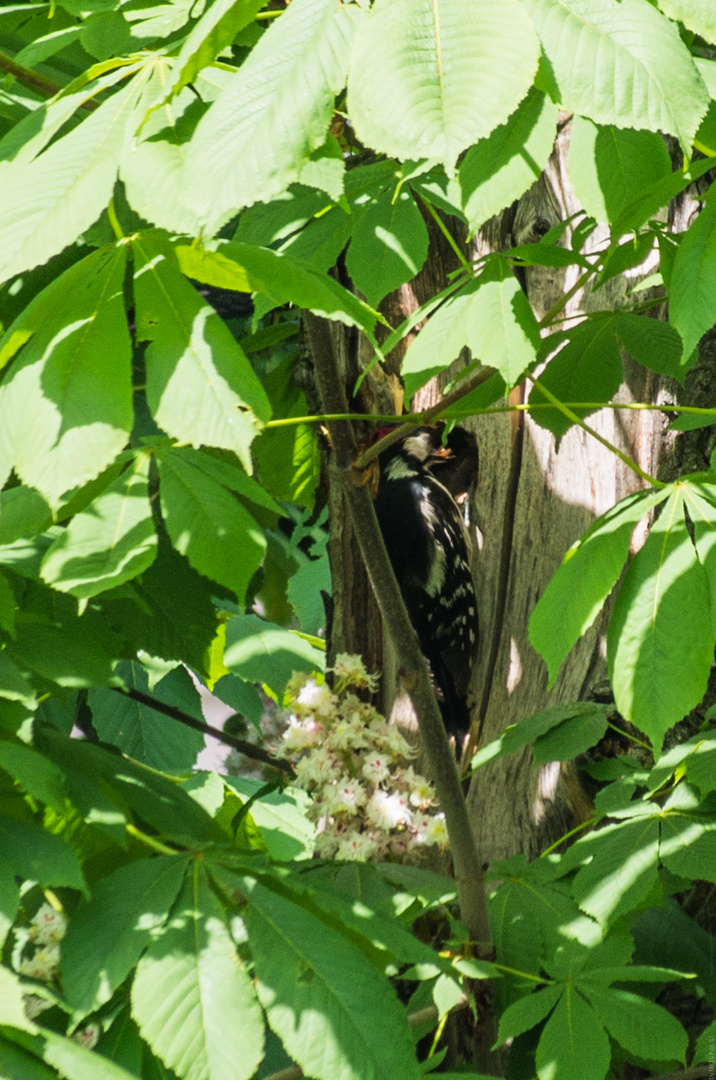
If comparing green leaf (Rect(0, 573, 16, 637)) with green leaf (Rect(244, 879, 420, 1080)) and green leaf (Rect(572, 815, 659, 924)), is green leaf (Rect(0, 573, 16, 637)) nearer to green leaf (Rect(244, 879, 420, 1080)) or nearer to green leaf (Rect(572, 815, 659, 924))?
green leaf (Rect(244, 879, 420, 1080))

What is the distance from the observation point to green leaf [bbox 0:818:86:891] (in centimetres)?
78

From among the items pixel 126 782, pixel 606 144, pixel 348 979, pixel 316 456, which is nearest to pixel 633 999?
pixel 348 979

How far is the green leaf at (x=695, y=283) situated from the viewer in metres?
0.74

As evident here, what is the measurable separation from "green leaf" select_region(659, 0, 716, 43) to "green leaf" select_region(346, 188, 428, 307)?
0.48 metres

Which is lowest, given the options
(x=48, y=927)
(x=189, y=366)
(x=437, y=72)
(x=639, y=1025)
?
(x=639, y=1025)

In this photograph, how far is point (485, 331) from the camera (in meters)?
0.89

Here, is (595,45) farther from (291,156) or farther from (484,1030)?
(484,1030)

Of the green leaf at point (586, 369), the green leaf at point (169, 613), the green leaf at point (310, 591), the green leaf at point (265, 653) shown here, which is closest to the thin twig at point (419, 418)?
the green leaf at point (586, 369)

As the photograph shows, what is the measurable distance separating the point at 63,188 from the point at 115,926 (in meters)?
0.56

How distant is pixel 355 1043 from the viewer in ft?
2.47

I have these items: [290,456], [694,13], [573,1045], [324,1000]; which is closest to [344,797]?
[573,1045]

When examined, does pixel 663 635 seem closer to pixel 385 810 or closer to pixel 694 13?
pixel 694 13

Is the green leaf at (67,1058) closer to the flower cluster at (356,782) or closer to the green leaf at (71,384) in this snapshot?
the green leaf at (71,384)

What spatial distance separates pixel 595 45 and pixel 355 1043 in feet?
2.29
